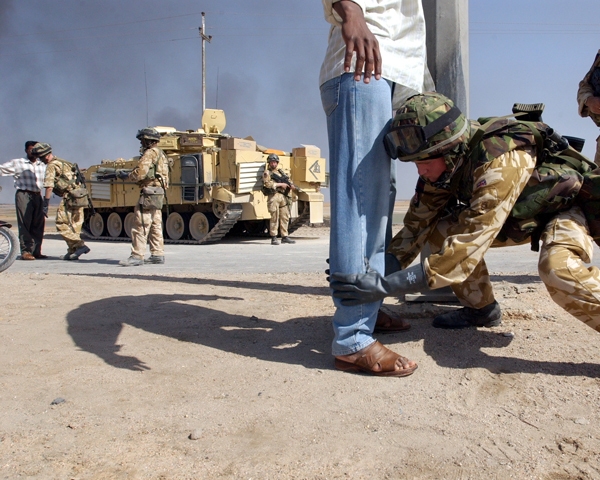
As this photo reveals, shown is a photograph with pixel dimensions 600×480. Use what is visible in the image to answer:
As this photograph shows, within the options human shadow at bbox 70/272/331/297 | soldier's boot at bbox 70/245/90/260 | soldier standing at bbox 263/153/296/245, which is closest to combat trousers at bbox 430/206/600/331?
human shadow at bbox 70/272/331/297

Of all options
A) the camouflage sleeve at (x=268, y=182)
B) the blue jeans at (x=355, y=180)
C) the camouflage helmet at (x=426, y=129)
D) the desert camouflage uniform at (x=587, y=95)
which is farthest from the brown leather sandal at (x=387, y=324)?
the camouflage sleeve at (x=268, y=182)

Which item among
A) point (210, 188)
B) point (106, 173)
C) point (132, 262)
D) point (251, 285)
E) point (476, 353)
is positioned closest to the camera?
point (476, 353)

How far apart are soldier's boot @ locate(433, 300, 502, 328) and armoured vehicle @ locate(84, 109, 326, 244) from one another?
28.8 feet

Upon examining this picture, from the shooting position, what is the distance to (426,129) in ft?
6.88

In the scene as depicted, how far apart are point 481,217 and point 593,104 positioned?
6.62 ft

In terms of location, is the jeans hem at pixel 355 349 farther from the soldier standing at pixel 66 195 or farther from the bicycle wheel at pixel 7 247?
the soldier standing at pixel 66 195

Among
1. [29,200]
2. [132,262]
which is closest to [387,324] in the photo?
[132,262]

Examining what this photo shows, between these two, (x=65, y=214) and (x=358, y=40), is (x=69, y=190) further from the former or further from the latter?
(x=358, y=40)

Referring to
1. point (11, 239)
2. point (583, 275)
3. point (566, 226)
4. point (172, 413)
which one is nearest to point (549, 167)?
point (566, 226)

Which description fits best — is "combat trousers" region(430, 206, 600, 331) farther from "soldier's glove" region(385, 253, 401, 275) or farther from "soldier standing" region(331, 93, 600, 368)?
"soldier's glove" region(385, 253, 401, 275)

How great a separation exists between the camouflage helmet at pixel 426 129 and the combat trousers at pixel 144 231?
217 inches

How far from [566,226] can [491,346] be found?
2.21 feet

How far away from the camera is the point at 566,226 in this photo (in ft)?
7.54

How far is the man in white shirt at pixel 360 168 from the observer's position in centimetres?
218
